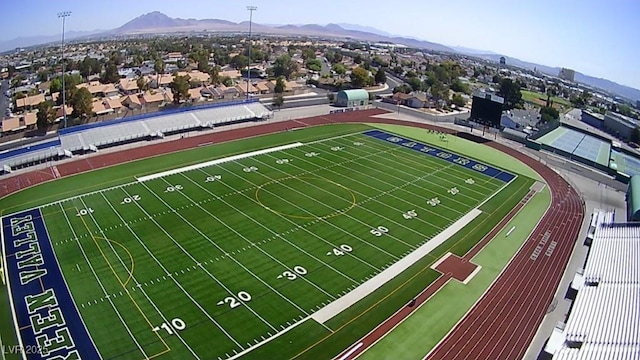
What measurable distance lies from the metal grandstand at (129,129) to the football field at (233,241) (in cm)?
1002

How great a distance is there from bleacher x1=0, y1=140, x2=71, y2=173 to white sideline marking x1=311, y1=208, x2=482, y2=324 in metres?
40.1

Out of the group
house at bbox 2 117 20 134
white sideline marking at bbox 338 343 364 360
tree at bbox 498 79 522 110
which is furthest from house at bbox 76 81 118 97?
tree at bbox 498 79 522 110

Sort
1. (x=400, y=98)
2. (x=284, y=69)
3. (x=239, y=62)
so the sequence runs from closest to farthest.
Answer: (x=400, y=98)
(x=284, y=69)
(x=239, y=62)

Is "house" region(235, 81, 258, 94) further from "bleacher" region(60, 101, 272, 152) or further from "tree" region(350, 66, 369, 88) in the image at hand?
"tree" region(350, 66, 369, 88)

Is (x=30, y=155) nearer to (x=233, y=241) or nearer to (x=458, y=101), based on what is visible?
(x=233, y=241)

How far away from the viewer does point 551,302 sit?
29969mm

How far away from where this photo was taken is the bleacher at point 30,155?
47.1 metres

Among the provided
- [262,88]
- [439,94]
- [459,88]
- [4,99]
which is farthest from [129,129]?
[459,88]

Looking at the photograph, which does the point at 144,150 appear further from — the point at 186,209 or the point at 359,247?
the point at 359,247

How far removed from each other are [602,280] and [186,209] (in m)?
33.6

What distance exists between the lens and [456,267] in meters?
33.1

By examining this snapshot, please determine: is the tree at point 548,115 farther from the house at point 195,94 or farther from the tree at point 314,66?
the house at point 195,94

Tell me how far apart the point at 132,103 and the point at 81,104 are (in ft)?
47.1

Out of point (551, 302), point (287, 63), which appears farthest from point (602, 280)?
point (287, 63)
